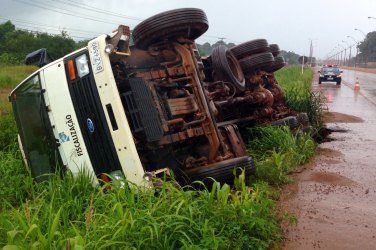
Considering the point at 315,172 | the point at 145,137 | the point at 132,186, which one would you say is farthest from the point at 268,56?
the point at 132,186

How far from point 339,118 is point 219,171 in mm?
7478

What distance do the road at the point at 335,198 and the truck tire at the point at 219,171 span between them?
0.59 metres

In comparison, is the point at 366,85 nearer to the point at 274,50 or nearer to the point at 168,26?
the point at 274,50

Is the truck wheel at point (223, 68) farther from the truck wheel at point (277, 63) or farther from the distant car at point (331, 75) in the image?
the distant car at point (331, 75)

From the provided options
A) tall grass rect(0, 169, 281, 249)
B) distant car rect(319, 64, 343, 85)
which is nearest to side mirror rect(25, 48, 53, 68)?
tall grass rect(0, 169, 281, 249)

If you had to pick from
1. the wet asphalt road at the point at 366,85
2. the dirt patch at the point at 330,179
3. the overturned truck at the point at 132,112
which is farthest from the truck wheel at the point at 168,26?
the wet asphalt road at the point at 366,85

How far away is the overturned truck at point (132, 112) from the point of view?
4.19 m

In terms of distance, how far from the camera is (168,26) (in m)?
4.87

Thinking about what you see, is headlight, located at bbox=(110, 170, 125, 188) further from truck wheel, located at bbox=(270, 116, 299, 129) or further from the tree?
the tree

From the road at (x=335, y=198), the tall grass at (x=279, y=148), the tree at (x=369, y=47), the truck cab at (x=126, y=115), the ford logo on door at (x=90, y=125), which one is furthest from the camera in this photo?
the tree at (x=369, y=47)

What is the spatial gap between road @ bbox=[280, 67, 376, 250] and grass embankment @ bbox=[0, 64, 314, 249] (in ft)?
0.88

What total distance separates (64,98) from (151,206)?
167 cm

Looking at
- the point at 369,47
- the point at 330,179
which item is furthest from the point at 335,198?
the point at 369,47

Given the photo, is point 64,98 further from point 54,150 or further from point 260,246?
point 260,246
